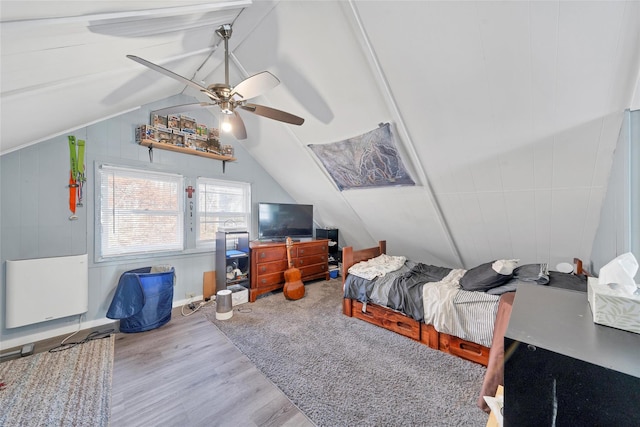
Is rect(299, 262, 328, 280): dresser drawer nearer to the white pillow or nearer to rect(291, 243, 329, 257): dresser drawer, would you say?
rect(291, 243, 329, 257): dresser drawer

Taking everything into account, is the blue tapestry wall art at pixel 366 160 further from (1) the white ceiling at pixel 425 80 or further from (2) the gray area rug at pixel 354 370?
(2) the gray area rug at pixel 354 370

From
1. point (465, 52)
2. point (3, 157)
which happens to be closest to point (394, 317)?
point (465, 52)

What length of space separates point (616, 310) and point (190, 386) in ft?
7.70

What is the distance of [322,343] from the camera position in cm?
232

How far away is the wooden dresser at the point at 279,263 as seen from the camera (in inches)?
133

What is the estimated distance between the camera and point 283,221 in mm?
4008

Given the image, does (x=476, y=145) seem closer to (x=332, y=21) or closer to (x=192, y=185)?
(x=332, y=21)

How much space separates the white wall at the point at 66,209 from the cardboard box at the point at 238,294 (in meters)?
0.57

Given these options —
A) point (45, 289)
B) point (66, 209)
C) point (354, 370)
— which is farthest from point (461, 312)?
point (66, 209)

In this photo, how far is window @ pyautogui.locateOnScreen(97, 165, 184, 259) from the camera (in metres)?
2.75

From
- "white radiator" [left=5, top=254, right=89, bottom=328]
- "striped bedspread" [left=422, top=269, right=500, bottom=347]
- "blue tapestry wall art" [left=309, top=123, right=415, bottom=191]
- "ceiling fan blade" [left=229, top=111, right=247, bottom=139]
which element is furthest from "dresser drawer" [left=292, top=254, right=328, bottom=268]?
"white radiator" [left=5, top=254, right=89, bottom=328]

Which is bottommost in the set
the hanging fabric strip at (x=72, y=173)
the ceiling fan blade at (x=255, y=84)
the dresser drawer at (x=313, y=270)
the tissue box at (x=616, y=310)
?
the dresser drawer at (x=313, y=270)

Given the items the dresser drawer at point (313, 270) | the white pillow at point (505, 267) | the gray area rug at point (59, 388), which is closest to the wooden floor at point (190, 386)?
the gray area rug at point (59, 388)

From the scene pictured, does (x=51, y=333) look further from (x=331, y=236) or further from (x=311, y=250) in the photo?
(x=331, y=236)
